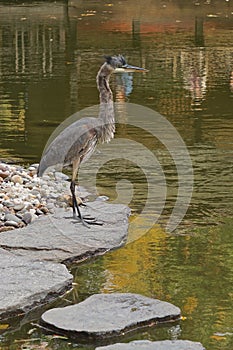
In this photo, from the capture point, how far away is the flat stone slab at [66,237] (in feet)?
25.9

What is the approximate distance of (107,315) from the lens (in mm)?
6527

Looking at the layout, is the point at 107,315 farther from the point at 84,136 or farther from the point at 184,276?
the point at 84,136

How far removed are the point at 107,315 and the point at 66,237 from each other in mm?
1758

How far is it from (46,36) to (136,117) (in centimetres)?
858

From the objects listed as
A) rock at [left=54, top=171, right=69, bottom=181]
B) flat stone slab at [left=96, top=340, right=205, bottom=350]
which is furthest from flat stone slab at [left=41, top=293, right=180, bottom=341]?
rock at [left=54, top=171, right=69, bottom=181]

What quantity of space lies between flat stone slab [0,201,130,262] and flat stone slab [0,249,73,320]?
40 cm

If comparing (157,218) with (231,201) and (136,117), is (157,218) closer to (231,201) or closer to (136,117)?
(231,201)

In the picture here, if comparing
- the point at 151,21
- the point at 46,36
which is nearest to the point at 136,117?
the point at 46,36

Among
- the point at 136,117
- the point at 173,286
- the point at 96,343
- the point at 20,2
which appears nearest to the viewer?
the point at 96,343

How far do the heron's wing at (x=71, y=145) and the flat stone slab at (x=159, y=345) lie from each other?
2625 mm

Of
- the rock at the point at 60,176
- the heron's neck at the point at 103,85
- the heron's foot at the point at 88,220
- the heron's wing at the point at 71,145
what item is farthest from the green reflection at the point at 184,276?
the rock at the point at 60,176

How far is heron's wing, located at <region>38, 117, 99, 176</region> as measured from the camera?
27.5ft

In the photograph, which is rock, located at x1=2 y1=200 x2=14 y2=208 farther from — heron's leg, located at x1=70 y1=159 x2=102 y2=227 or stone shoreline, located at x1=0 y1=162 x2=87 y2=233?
heron's leg, located at x1=70 y1=159 x2=102 y2=227

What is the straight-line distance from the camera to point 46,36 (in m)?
21.5
